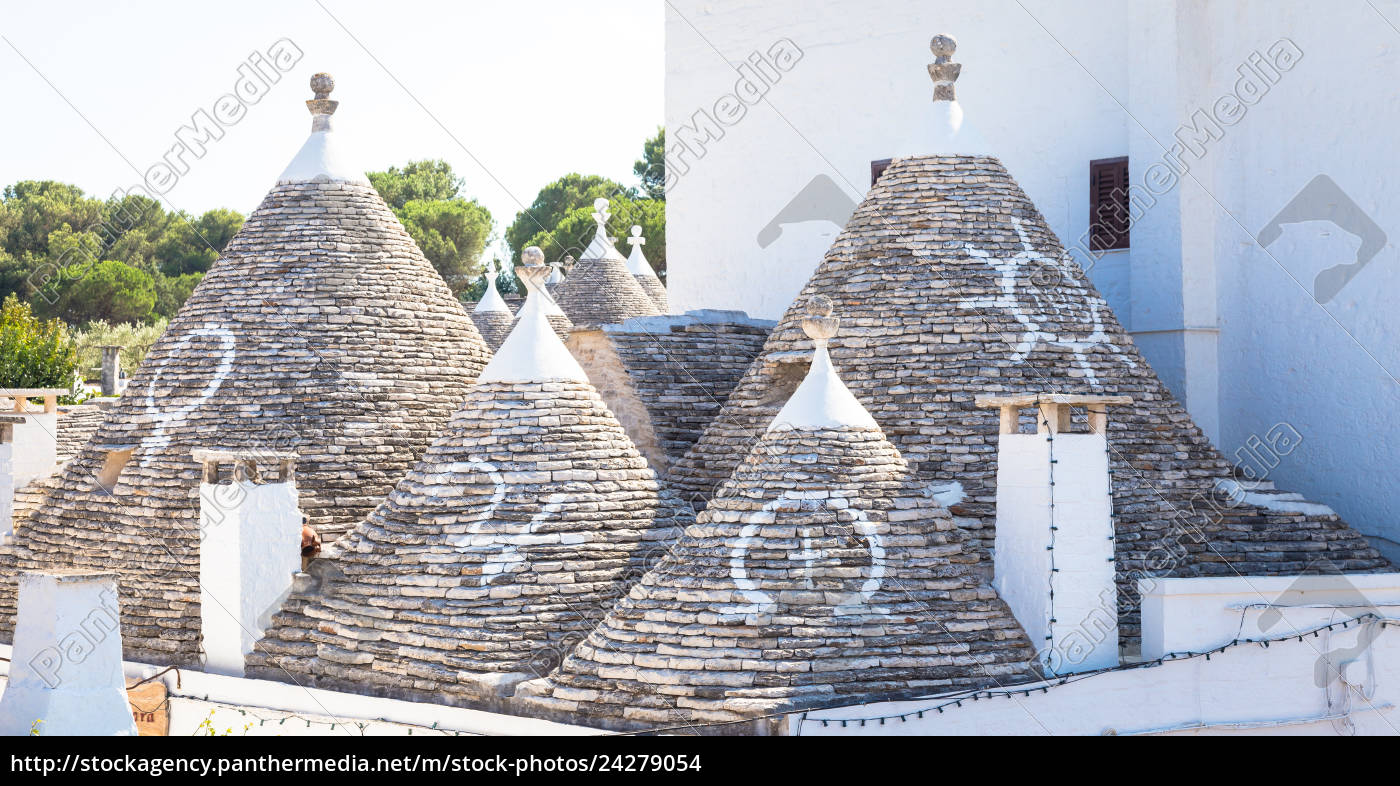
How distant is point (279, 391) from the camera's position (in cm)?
1337

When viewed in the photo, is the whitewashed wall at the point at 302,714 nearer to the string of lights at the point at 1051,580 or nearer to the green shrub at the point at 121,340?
the string of lights at the point at 1051,580

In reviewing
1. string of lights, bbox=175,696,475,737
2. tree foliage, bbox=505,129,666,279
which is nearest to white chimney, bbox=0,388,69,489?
string of lights, bbox=175,696,475,737

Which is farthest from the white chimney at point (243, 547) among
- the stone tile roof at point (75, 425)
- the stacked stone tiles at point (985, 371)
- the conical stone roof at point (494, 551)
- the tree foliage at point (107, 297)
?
the tree foliage at point (107, 297)

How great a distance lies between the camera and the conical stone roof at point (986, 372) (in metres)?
12.1

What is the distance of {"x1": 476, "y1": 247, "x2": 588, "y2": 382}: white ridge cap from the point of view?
1198 cm

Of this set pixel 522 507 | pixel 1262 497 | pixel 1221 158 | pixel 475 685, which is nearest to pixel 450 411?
pixel 522 507

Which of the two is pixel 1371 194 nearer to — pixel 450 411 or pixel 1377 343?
pixel 1377 343

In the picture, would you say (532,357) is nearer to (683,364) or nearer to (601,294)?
(683,364)

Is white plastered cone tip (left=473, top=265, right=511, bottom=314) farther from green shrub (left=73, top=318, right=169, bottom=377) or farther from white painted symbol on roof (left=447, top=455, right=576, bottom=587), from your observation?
green shrub (left=73, top=318, right=169, bottom=377)

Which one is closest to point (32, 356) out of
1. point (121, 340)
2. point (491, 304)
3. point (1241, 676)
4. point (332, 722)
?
point (121, 340)

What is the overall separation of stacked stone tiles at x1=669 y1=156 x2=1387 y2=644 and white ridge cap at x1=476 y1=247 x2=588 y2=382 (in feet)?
5.61

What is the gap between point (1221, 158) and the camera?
16328mm
